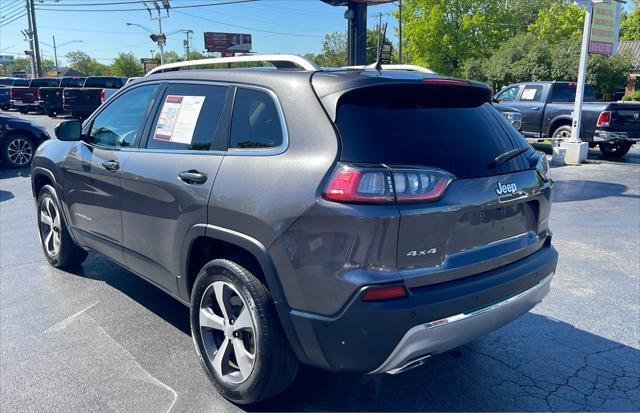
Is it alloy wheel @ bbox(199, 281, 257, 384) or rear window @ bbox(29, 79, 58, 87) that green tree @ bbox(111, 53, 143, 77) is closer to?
rear window @ bbox(29, 79, 58, 87)

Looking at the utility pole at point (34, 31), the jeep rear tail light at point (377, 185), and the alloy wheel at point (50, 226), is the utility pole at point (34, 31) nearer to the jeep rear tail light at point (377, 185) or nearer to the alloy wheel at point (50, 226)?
the alloy wheel at point (50, 226)

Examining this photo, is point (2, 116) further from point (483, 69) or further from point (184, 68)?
point (483, 69)

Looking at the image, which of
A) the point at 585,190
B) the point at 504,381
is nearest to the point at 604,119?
the point at 585,190

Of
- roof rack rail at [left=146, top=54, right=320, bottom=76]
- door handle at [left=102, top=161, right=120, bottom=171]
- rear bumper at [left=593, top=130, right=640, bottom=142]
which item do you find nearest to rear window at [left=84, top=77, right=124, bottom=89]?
rear bumper at [left=593, top=130, right=640, bottom=142]

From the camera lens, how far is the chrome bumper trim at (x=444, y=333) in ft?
7.88

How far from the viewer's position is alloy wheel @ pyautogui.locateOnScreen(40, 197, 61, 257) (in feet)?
16.4

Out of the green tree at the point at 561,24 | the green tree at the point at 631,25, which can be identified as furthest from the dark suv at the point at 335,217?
the green tree at the point at 631,25

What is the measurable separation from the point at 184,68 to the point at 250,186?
180 cm

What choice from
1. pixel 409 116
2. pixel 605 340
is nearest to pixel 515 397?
pixel 605 340

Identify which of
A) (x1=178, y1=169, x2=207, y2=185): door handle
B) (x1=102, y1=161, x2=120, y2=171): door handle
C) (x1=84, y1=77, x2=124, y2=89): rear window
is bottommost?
(x1=102, y1=161, x2=120, y2=171): door handle

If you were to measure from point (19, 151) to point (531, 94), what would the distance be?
12.9 meters

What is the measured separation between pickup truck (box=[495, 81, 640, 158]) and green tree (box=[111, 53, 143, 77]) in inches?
2949

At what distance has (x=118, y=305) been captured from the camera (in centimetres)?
435

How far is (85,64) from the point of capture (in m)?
114
